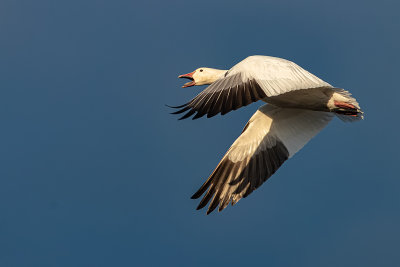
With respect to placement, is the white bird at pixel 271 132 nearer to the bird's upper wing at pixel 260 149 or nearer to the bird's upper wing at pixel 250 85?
the bird's upper wing at pixel 260 149

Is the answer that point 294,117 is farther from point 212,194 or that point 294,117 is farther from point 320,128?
point 212,194

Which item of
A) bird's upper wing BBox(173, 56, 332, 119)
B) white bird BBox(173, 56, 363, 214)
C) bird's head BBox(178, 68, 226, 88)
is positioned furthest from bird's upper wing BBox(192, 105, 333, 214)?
bird's upper wing BBox(173, 56, 332, 119)

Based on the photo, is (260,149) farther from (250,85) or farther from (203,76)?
(250,85)

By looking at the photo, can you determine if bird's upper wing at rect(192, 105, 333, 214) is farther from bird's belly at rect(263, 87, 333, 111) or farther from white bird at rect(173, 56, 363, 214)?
bird's belly at rect(263, 87, 333, 111)

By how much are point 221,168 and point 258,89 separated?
117 inches

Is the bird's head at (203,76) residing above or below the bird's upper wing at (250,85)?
above

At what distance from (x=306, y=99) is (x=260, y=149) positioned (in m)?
1.47

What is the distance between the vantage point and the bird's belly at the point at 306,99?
29.3 feet

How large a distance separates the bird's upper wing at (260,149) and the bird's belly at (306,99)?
66cm

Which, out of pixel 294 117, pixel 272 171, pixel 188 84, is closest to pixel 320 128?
pixel 294 117

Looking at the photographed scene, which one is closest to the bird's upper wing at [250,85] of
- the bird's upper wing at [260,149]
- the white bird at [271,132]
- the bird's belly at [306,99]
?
the white bird at [271,132]

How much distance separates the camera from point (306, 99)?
9117 mm

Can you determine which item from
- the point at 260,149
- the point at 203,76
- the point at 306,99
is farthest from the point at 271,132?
the point at 203,76

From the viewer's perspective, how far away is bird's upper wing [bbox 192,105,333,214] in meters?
9.85
